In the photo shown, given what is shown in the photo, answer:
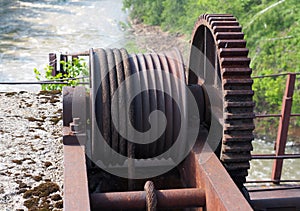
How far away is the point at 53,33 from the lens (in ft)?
60.0

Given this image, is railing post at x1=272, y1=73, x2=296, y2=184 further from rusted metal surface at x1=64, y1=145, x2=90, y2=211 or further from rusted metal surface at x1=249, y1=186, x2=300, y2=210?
rusted metal surface at x1=64, y1=145, x2=90, y2=211

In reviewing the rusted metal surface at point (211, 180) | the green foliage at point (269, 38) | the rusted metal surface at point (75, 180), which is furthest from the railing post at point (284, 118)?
the green foliage at point (269, 38)

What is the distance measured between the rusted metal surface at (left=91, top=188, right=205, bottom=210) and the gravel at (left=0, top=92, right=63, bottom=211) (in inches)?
10.4

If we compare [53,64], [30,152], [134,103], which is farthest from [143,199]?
[53,64]

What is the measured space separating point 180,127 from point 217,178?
0.50 metres

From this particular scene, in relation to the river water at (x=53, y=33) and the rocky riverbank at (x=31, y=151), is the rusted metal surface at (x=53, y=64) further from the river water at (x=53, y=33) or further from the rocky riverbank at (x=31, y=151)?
the river water at (x=53, y=33)

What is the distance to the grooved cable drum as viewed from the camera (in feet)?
9.70

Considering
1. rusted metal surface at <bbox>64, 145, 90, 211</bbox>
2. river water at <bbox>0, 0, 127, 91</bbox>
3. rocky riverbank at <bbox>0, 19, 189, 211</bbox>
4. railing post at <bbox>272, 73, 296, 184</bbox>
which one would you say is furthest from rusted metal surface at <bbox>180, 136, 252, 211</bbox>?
river water at <bbox>0, 0, 127, 91</bbox>

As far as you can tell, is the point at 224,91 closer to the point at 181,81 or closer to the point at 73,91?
the point at 181,81

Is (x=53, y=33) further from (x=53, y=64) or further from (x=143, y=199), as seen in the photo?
(x=143, y=199)

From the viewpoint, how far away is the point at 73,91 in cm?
317

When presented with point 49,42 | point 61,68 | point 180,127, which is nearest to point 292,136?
point 61,68

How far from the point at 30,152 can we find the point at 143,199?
110 cm

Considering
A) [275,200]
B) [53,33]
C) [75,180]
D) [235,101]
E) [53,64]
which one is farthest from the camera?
[53,33]
